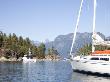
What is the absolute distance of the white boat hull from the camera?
7792 centimetres

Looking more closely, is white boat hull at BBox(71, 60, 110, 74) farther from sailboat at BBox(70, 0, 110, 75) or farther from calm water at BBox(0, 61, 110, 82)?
calm water at BBox(0, 61, 110, 82)

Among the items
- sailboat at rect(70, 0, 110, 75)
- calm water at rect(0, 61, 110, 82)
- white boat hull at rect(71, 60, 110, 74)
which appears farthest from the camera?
sailboat at rect(70, 0, 110, 75)

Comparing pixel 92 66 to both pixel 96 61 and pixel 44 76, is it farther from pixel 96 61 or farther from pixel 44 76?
pixel 44 76

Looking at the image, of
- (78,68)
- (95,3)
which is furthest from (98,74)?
(95,3)

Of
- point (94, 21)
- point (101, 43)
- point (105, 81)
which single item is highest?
point (94, 21)

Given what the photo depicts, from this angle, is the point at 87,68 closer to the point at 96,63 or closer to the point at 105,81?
the point at 96,63

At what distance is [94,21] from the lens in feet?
277

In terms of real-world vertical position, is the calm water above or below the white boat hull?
below

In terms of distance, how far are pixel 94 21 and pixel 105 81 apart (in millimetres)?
19705

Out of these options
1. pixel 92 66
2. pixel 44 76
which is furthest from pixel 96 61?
pixel 44 76

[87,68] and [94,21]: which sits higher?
[94,21]

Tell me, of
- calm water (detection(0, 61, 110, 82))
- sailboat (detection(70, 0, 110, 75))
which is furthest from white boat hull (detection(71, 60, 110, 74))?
calm water (detection(0, 61, 110, 82))

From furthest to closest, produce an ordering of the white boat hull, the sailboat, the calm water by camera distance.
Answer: the sailboat, the white boat hull, the calm water

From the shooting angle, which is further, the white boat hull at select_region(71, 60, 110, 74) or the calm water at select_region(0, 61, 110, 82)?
the white boat hull at select_region(71, 60, 110, 74)
